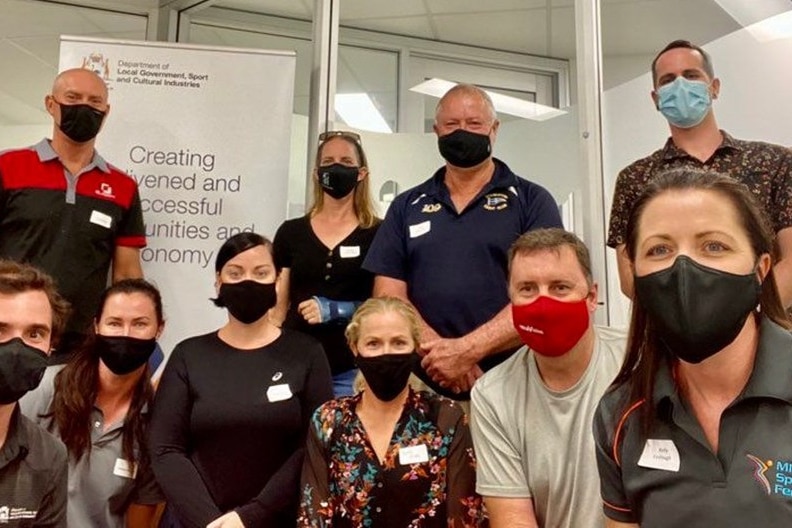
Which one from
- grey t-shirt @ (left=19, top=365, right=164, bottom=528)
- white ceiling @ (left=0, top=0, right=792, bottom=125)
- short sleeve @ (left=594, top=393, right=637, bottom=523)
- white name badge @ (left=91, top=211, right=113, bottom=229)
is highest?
white ceiling @ (left=0, top=0, right=792, bottom=125)

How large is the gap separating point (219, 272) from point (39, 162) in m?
1.01

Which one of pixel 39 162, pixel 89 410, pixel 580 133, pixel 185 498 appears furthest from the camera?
pixel 580 133

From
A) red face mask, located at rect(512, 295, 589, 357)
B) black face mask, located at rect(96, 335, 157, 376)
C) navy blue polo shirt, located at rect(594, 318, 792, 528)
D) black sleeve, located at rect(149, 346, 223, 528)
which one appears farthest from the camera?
black face mask, located at rect(96, 335, 157, 376)

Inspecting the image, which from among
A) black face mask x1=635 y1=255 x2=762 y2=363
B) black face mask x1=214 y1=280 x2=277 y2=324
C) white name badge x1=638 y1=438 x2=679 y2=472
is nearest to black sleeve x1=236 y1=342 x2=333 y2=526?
black face mask x1=214 y1=280 x2=277 y2=324

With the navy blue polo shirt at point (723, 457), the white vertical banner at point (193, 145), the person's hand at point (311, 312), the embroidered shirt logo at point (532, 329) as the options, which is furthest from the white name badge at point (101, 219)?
the navy blue polo shirt at point (723, 457)

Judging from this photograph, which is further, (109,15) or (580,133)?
(109,15)

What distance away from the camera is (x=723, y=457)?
1106 mm

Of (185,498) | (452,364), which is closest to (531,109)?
(452,364)

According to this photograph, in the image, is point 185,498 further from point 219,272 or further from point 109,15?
point 109,15

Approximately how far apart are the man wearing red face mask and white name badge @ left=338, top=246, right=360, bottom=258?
862 mm

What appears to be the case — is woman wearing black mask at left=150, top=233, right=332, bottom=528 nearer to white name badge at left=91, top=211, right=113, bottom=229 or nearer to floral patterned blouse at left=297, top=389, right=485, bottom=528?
floral patterned blouse at left=297, top=389, right=485, bottom=528

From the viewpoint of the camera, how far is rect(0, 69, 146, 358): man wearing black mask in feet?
8.61

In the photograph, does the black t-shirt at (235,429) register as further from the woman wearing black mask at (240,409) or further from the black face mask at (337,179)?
the black face mask at (337,179)

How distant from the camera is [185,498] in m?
2.04
